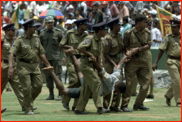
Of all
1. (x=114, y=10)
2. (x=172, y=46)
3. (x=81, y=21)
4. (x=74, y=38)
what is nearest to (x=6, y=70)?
(x=74, y=38)

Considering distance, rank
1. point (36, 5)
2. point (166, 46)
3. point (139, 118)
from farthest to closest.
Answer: point (36, 5)
point (166, 46)
point (139, 118)

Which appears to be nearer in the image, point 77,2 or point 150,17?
point 150,17

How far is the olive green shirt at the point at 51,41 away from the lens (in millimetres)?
12234

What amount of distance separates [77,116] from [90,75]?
0.95m

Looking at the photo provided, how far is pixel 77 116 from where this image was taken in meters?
8.36

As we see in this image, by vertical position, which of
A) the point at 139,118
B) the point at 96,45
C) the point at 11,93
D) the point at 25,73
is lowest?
the point at 11,93

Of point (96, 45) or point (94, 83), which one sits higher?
point (96, 45)

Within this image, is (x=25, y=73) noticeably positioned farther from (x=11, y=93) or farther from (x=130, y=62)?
(x=11, y=93)

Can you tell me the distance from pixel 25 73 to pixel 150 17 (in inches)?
419

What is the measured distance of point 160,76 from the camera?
1609 cm

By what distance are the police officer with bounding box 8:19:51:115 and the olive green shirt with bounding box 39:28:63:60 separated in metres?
2.90

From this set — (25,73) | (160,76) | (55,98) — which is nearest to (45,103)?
(55,98)

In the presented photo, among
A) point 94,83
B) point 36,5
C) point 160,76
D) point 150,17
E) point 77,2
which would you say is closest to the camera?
point 94,83

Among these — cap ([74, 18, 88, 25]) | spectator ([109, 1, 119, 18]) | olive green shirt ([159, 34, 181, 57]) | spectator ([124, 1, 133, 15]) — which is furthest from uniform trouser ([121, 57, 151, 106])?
spectator ([124, 1, 133, 15])
